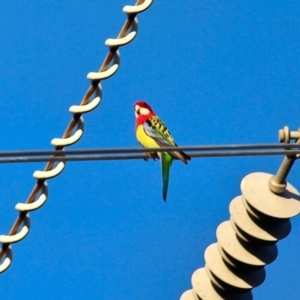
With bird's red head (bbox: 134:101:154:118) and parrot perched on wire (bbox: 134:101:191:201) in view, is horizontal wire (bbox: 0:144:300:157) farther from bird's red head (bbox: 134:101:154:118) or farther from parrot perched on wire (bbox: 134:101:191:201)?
bird's red head (bbox: 134:101:154:118)

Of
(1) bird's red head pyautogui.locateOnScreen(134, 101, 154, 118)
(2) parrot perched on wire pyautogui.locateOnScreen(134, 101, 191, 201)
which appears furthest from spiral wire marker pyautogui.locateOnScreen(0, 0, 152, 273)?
(1) bird's red head pyautogui.locateOnScreen(134, 101, 154, 118)

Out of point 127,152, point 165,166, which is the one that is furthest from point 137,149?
point 165,166

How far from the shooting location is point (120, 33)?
5750 millimetres

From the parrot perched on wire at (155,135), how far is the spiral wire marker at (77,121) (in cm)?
338

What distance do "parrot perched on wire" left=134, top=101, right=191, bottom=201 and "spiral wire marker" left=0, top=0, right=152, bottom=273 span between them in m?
3.38

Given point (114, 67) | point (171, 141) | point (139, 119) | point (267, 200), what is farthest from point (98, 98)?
point (139, 119)

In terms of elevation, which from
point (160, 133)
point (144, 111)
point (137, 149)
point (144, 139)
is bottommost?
point (137, 149)

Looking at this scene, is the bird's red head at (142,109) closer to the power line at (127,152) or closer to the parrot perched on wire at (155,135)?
the parrot perched on wire at (155,135)

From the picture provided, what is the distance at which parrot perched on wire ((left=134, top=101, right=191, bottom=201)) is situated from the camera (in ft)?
31.1

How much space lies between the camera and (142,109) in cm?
1088

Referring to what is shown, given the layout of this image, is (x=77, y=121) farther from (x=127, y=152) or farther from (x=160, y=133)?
(x=160, y=133)

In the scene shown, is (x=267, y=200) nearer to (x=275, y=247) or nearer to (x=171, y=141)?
(x=275, y=247)

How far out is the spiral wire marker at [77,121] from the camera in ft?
17.5

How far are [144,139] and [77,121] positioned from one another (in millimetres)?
4418
